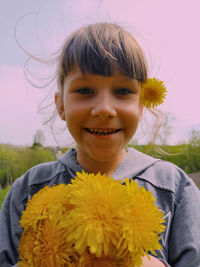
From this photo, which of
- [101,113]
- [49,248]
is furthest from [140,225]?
[101,113]

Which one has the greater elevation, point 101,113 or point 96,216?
point 101,113

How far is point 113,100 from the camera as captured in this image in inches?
37.8

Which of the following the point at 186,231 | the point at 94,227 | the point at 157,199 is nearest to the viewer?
the point at 94,227

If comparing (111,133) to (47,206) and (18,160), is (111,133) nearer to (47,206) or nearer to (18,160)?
(47,206)

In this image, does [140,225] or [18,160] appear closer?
[140,225]

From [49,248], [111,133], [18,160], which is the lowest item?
[18,160]

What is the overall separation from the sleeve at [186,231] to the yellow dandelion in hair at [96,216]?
1.82 ft

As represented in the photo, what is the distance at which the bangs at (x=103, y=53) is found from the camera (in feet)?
3.26

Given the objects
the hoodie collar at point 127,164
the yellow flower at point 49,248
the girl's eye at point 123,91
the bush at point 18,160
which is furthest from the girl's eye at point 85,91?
the bush at point 18,160

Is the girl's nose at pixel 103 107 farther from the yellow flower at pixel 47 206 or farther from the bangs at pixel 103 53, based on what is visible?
the yellow flower at pixel 47 206

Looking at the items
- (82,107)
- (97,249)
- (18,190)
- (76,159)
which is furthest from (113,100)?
(18,190)

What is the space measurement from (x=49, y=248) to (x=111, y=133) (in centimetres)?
51

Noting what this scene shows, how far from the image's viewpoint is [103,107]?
0.90 m

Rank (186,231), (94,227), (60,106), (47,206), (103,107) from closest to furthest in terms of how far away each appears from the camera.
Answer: (94,227), (47,206), (103,107), (186,231), (60,106)
